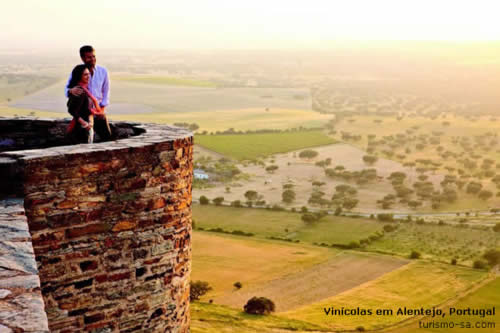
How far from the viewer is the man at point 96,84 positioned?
22.7 ft

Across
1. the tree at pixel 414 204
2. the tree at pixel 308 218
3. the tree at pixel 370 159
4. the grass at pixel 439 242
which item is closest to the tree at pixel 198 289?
the grass at pixel 439 242

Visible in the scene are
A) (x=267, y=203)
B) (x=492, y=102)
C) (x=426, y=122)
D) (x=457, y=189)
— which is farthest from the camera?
(x=492, y=102)

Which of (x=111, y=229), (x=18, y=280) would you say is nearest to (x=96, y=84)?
(x=111, y=229)

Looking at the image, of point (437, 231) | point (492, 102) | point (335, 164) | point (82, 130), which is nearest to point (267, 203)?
point (437, 231)

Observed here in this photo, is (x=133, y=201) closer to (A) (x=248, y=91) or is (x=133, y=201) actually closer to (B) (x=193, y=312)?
(B) (x=193, y=312)

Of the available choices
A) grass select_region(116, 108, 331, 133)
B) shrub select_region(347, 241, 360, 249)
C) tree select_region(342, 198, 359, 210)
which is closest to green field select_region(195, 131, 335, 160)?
grass select_region(116, 108, 331, 133)

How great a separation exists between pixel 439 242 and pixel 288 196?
17.3 metres

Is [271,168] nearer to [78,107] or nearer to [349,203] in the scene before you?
[349,203]

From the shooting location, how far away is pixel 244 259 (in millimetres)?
34188

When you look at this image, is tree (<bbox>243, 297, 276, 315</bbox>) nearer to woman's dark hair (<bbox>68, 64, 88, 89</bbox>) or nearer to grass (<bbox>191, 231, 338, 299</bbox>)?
grass (<bbox>191, 231, 338, 299</bbox>)

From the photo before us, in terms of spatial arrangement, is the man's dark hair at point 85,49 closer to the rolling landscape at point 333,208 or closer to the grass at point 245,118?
the rolling landscape at point 333,208

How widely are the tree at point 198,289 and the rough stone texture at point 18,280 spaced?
23.5 meters

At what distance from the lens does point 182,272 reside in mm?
6145

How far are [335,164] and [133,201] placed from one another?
6558 cm
